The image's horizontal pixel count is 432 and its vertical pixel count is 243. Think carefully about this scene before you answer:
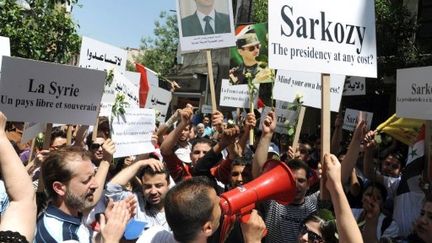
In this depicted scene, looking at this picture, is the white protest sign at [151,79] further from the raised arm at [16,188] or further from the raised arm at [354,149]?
the raised arm at [16,188]

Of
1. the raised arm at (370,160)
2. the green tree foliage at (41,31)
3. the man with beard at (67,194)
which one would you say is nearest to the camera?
the man with beard at (67,194)

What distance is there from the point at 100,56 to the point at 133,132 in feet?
5.65

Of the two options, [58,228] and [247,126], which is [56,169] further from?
[247,126]

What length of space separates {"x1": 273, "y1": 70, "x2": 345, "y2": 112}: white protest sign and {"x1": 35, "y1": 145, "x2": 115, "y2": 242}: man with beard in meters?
3.34

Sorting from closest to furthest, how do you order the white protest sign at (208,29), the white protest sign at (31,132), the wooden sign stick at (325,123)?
the wooden sign stick at (325,123)
the white protest sign at (31,132)
the white protest sign at (208,29)

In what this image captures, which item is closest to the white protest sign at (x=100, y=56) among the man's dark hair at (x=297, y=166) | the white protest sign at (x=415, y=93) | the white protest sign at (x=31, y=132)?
the white protest sign at (x=31, y=132)

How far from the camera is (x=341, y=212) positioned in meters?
2.42

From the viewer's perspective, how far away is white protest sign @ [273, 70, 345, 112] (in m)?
5.68

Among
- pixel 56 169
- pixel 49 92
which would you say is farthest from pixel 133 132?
pixel 56 169

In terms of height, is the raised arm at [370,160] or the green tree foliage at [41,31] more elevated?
the green tree foliage at [41,31]

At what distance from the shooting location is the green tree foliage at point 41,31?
10227 mm

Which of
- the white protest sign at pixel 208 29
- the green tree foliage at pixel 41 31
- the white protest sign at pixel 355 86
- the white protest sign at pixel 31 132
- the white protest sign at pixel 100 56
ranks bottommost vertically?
the white protest sign at pixel 31 132

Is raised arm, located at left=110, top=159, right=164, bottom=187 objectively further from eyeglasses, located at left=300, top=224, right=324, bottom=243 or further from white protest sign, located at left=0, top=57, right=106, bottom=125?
eyeglasses, located at left=300, top=224, right=324, bottom=243

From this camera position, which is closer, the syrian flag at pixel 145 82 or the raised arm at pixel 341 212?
the raised arm at pixel 341 212
